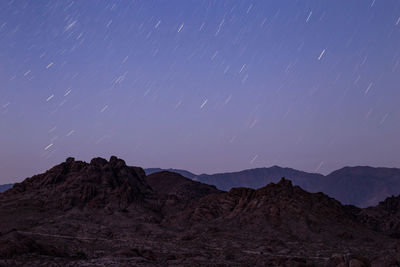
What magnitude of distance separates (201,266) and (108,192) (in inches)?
2591

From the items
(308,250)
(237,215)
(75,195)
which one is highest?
(75,195)

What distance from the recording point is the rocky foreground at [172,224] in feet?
126

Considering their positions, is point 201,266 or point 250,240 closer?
point 201,266

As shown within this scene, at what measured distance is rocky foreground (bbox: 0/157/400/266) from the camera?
3850cm

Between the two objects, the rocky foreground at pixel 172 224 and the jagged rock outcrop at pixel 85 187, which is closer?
the rocky foreground at pixel 172 224

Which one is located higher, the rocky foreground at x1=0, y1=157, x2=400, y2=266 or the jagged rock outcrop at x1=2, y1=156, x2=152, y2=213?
the jagged rock outcrop at x1=2, y1=156, x2=152, y2=213

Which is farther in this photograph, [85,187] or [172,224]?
[85,187]

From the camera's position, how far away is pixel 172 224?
265ft

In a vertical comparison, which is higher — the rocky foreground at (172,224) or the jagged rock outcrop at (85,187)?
the jagged rock outcrop at (85,187)

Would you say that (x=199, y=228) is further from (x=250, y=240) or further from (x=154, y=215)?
(x=154, y=215)

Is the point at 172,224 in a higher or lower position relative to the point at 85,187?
lower

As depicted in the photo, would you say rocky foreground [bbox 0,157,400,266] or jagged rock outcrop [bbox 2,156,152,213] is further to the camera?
jagged rock outcrop [bbox 2,156,152,213]

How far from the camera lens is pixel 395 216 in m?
93.2

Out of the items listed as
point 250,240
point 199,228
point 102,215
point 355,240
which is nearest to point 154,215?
point 102,215
